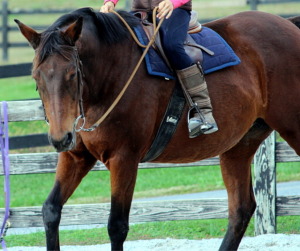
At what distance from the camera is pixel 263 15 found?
4.19 metres

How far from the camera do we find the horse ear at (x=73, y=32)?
2.83m

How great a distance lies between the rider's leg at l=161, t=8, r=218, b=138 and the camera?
339cm

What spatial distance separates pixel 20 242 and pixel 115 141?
2.49 metres

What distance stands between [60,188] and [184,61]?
4.41ft

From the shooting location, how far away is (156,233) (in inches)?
207

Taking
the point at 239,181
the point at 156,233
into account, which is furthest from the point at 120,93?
the point at 156,233

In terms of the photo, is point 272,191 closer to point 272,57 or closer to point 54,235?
point 272,57

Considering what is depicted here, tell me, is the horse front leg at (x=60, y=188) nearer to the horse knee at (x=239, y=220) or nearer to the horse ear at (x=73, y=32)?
the horse ear at (x=73, y=32)

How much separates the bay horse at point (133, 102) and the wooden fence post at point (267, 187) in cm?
81

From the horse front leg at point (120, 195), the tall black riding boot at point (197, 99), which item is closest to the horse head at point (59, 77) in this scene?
the horse front leg at point (120, 195)

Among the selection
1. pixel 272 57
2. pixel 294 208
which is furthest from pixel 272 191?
pixel 272 57

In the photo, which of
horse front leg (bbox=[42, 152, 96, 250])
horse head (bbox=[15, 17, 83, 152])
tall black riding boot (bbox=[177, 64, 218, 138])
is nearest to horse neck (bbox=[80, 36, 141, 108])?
horse head (bbox=[15, 17, 83, 152])

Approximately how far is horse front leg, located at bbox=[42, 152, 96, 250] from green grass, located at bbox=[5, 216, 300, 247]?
5.40 ft

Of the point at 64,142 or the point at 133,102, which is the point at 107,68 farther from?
the point at 64,142
